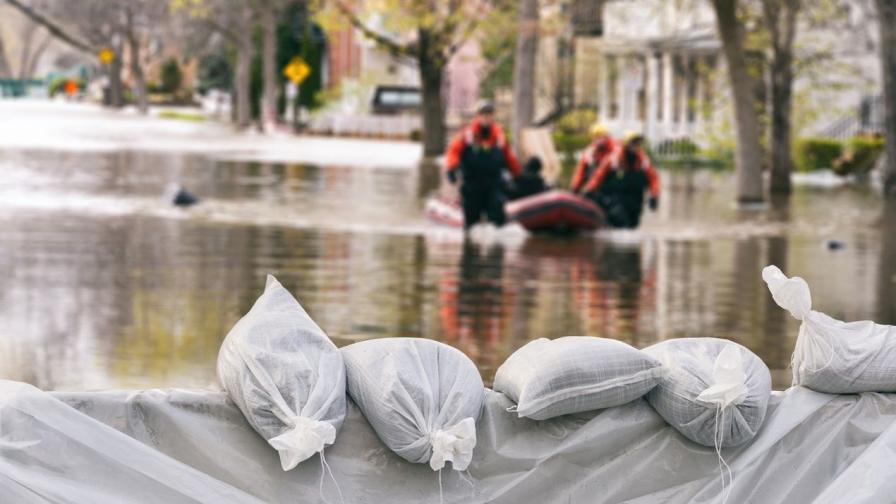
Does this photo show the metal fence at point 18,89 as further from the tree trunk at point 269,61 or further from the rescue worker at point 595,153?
the rescue worker at point 595,153

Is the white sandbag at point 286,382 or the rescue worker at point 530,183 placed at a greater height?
the white sandbag at point 286,382

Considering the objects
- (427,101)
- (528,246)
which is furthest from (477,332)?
(427,101)

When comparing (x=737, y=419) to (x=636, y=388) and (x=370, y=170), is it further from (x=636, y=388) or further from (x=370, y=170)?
(x=370, y=170)

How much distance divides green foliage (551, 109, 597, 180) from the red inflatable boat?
51.7 feet

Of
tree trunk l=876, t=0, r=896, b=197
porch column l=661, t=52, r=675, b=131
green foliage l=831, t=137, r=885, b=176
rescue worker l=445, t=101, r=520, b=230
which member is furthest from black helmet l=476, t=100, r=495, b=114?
porch column l=661, t=52, r=675, b=131

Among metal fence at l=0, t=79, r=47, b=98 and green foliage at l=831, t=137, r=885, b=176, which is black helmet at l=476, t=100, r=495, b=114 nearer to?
green foliage at l=831, t=137, r=885, b=176

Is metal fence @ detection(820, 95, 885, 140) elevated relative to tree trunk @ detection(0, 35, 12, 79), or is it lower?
lower

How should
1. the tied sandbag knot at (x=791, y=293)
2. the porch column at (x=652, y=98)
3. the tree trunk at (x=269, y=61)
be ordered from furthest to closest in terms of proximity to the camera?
the tree trunk at (x=269, y=61)
the porch column at (x=652, y=98)
the tied sandbag knot at (x=791, y=293)

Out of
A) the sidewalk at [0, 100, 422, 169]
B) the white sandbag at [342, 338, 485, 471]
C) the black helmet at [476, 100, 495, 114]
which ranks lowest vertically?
the sidewalk at [0, 100, 422, 169]

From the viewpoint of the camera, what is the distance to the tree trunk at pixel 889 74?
3184cm

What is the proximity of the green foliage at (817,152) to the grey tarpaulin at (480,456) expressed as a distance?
34.9m

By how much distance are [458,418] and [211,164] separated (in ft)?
117

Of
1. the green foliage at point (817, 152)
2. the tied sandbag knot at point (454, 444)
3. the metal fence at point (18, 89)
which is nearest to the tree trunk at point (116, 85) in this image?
the metal fence at point (18, 89)

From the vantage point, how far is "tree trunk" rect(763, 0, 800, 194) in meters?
33.7
